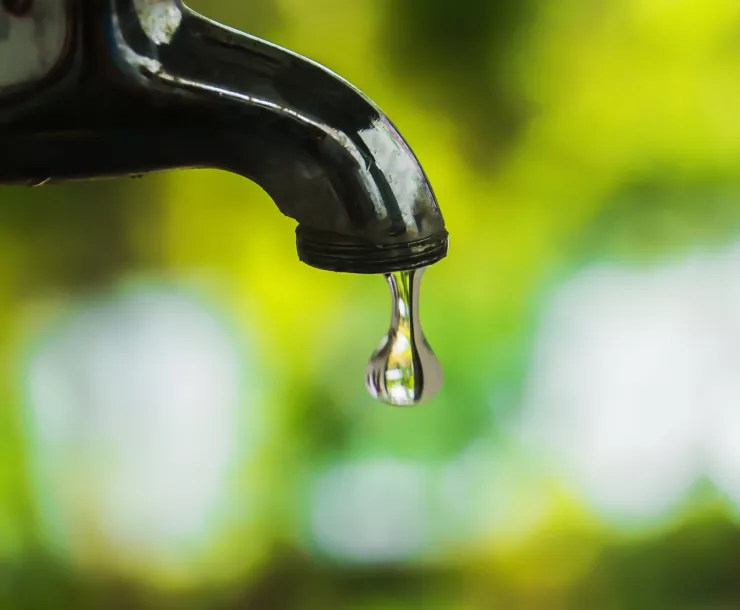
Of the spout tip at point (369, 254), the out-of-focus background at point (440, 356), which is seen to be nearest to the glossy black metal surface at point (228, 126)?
the spout tip at point (369, 254)

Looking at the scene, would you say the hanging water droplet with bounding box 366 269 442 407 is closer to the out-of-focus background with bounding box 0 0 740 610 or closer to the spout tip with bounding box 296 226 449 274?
the spout tip with bounding box 296 226 449 274

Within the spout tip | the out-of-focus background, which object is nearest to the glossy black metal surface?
the spout tip

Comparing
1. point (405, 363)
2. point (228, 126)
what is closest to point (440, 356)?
point (405, 363)

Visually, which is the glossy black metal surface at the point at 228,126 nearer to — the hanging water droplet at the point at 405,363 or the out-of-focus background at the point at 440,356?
the hanging water droplet at the point at 405,363

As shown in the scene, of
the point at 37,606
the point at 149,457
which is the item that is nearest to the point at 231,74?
the point at 149,457

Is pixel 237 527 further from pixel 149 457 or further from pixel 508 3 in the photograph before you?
pixel 508 3
